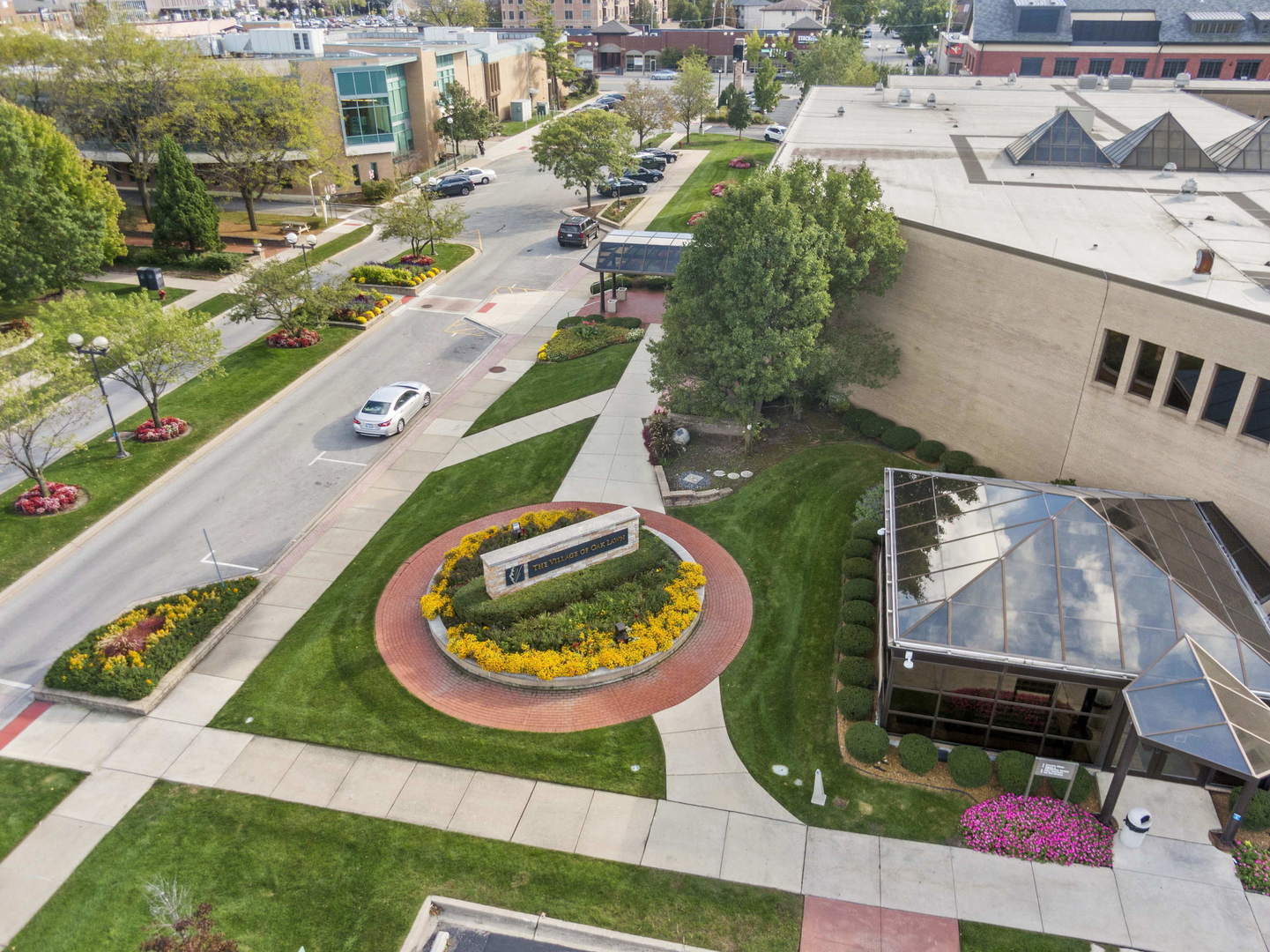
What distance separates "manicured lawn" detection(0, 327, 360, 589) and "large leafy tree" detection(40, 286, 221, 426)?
190 cm

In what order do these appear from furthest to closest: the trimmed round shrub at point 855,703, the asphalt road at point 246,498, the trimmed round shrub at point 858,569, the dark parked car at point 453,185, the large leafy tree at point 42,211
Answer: the dark parked car at point 453,185
the large leafy tree at point 42,211
the asphalt road at point 246,498
the trimmed round shrub at point 858,569
the trimmed round shrub at point 855,703

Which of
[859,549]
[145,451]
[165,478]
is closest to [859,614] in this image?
[859,549]

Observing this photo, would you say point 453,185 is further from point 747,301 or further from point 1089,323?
point 1089,323

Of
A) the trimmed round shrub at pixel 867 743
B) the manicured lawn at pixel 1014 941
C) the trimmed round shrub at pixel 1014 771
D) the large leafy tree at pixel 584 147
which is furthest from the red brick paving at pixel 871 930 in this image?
the large leafy tree at pixel 584 147

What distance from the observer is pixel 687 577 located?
24922 mm

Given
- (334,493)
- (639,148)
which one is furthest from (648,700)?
(639,148)

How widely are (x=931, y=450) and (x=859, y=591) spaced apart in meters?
9.02

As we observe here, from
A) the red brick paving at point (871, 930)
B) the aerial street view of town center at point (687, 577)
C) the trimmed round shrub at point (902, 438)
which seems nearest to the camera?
the red brick paving at point (871, 930)

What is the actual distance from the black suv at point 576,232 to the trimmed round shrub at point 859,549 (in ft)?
121

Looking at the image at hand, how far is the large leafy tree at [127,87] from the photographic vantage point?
5191 cm

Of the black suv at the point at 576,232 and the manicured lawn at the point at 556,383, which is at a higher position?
the black suv at the point at 576,232

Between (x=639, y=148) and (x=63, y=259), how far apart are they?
49.1m

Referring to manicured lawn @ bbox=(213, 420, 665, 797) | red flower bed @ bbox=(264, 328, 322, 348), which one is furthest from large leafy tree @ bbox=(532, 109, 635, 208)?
manicured lawn @ bbox=(213, 420, 665, 797)

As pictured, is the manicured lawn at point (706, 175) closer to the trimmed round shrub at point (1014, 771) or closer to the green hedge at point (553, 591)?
the green hedge at point (553, 591)
